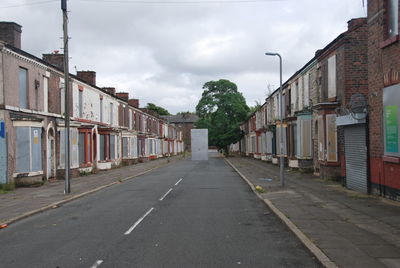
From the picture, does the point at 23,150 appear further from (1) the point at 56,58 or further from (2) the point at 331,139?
(2) the point at 331,139

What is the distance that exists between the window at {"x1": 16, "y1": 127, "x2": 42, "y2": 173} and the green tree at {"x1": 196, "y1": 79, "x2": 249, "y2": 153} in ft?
142

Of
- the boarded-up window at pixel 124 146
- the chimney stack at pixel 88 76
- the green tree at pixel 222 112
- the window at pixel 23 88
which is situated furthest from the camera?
the green tree at pixel 222 112

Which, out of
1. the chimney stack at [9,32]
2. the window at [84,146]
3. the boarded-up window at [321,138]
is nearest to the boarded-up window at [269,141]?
the window at [84,146]

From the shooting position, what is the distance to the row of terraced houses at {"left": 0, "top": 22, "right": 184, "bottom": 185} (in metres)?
19.7

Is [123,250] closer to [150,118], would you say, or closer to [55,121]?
[55,121]

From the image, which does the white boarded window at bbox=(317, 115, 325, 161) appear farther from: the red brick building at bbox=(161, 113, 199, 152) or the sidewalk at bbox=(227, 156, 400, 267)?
the red brick building at bbox=(161, 113, 199, 152)

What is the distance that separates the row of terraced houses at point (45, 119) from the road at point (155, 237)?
284 inches

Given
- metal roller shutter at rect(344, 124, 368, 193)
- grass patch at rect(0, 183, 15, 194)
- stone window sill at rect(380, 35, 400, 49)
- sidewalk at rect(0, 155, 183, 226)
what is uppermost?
stone window sill at rect(380, 35, 400, 49)

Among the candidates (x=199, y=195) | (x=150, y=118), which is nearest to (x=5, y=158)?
(x=199, y=195)

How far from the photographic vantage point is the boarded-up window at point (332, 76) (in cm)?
2111

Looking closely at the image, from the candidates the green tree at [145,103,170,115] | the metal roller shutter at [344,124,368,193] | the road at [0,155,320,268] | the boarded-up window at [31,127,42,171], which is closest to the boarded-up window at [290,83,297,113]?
the metal roller shutter at [344,124,368,193]

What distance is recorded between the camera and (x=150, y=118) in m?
62.9

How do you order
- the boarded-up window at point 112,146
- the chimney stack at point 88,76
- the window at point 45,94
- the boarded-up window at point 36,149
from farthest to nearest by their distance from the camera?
the boarded-up window at point 112,146
the chimney stack at point 88,76
the window at point 45,94
the boarded-up window at point 36,149

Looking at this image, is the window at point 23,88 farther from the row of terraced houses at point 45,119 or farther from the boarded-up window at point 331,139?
the boarded-up window at point 331,139
